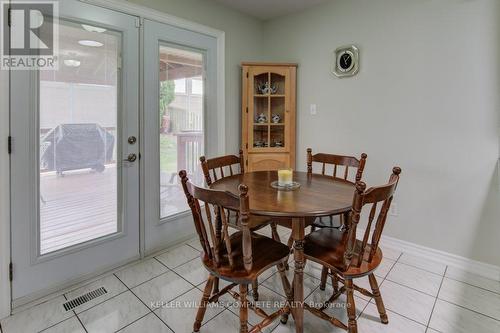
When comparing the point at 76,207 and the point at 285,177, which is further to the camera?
the point at 76,207

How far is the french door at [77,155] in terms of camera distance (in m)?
1.84

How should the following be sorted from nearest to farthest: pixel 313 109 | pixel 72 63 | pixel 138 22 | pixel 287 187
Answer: pixel 287 187
pixel 72 63
pixel 138 22
pixel 313 109

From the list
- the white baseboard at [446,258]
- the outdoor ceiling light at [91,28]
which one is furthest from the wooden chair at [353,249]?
the outdoor ceiling light at [91,28]

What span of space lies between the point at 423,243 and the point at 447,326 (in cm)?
99

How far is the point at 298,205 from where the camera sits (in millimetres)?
1509

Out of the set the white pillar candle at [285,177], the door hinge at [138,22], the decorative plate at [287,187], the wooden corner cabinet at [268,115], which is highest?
the door hinge at [138,22]

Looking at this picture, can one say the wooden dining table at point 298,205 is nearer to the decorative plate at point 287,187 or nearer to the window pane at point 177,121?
the decorative plate at point 287,187

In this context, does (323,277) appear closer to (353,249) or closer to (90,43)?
(353,249)

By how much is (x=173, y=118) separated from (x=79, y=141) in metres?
0.85

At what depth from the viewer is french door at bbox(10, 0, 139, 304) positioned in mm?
1839

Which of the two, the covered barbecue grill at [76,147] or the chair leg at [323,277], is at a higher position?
the covered barbecue grill at [76,147]

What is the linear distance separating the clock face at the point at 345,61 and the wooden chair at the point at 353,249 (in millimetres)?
1604

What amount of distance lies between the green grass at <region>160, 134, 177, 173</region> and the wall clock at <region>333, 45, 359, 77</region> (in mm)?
1784

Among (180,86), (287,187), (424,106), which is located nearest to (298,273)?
(287,187)
